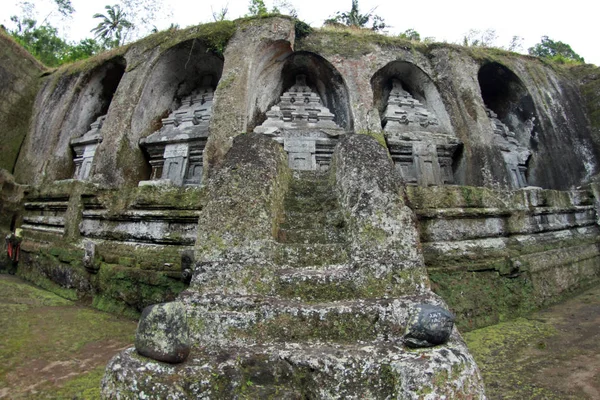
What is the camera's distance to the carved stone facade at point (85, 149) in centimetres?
853

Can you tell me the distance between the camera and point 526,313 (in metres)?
3.89

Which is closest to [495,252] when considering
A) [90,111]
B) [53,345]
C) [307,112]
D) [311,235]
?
[311,235]

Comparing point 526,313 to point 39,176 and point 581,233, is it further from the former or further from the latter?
point 39,176

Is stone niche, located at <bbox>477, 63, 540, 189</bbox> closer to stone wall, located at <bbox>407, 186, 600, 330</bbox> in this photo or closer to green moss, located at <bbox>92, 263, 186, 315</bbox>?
stone wall, located at <bbox>407, 186, 600, 330</bbox>

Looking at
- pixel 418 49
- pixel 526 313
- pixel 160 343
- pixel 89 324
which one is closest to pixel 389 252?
pixel 160 343

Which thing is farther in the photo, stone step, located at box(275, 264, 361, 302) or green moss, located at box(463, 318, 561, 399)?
stone step, located at box(275, 264, 361, 302)

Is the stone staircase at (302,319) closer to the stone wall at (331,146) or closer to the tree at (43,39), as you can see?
the stone wall at (331,146)

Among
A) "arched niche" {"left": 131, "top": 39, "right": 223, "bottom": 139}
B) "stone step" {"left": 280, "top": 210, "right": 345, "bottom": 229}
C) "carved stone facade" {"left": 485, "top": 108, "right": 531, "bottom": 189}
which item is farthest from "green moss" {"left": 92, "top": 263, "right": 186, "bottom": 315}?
"carved stone facade" {"left": 485, "top": 108, "right": 531, "bottom": 189}

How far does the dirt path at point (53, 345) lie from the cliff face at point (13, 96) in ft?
18.7

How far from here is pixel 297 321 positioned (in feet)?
6.97

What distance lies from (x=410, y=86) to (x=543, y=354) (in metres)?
7.15

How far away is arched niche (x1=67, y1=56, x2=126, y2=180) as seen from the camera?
8648 mm

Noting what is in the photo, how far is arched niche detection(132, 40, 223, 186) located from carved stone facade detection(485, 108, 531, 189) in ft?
22.8

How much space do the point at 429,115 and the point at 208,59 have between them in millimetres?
5464
